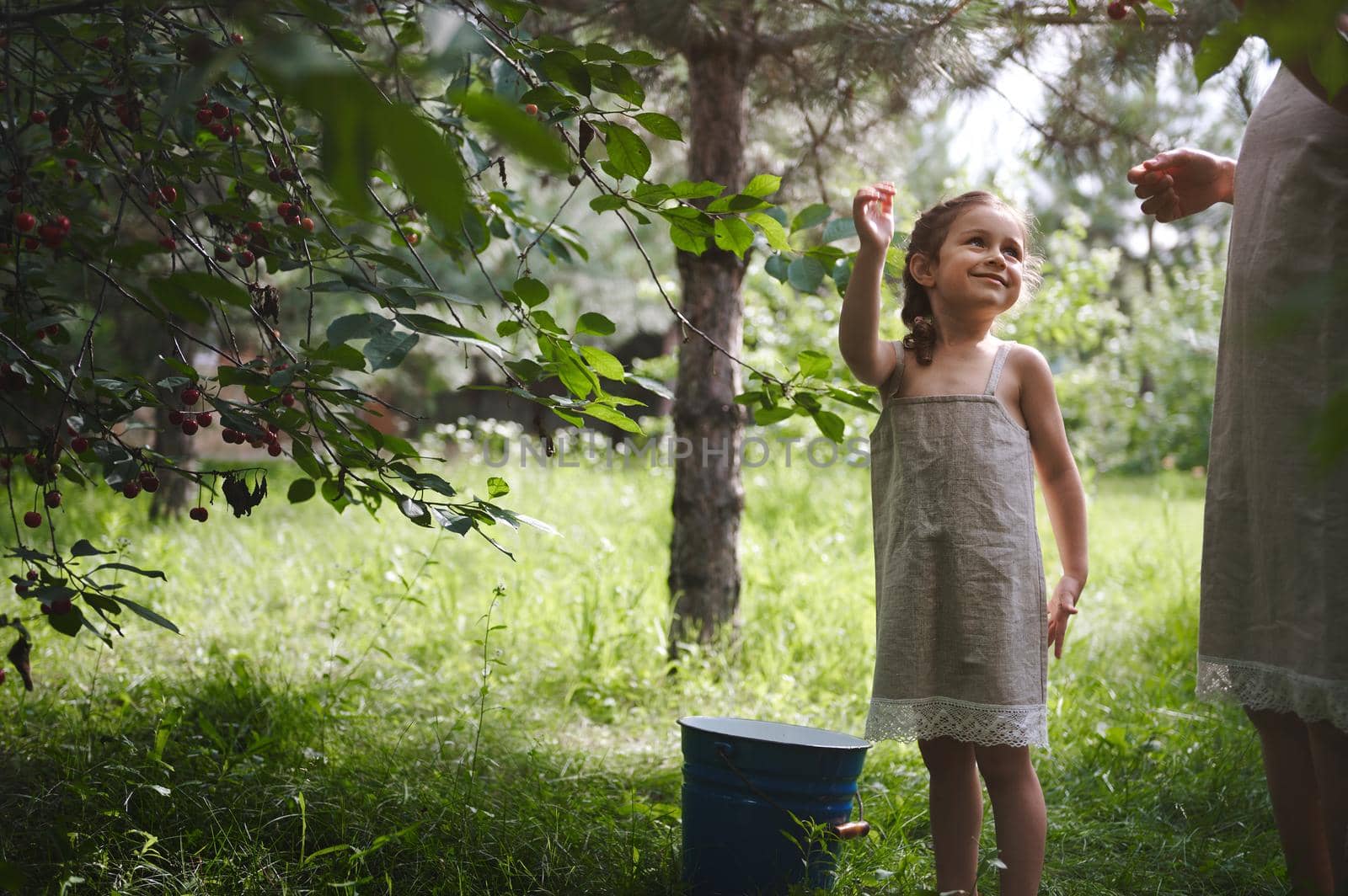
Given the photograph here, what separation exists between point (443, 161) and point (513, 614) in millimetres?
3326

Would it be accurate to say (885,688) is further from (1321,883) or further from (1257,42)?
(1257,42)

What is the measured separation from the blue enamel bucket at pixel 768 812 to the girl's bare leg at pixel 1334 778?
636 mm

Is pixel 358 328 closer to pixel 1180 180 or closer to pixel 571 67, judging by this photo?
pixel 571 67

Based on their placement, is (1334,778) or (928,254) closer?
(1334,778)

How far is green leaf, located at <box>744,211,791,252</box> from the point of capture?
1640 millimetres

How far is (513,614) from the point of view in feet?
12.0

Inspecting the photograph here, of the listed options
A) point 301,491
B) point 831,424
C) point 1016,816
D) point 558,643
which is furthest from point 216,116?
point 558,643

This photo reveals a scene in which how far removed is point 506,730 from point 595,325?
1434 mm

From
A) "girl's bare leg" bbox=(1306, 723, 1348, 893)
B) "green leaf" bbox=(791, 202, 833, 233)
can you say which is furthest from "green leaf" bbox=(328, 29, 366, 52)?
"girl's bare leg" bbox=(1306, 723, 1348, 893)

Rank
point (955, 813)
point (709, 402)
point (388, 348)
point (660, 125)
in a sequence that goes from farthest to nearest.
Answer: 1. point (709, 402)
2. point (955, 813)
3. point (660, 125)
4. point (388, 348)

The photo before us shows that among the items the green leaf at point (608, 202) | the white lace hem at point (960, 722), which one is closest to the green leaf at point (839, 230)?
the green leaf at point (608, 202)

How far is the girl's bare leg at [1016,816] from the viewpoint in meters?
1.57

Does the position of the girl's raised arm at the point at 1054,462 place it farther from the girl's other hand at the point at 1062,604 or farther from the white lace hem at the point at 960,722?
the white lace hem at the point at 960,722

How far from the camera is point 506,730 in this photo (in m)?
2.61
